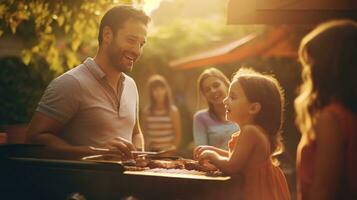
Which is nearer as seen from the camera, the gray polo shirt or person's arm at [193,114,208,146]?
the gray polo shirt

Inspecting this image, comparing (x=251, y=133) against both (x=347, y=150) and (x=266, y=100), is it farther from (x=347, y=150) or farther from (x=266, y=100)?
(x=347, y=150)

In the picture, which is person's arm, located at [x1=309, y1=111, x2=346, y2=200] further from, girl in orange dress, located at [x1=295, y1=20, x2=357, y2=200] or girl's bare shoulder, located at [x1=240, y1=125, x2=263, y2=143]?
girl's bare shoulder, located at [x1=240, y1=125, x2=263, y2=143]

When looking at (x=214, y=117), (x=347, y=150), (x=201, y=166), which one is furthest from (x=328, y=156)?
(x=214, y=117)

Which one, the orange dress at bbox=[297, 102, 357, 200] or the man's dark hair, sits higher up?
the man's dark hair

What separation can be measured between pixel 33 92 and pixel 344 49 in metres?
7.07

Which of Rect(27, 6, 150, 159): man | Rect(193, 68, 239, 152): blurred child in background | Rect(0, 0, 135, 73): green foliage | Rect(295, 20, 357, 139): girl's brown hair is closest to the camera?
Rect(295, 20, 357, 139): girl's brown hair

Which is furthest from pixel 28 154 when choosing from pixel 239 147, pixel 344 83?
pixel 344 83

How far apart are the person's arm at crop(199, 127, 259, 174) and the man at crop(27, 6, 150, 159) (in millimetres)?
816

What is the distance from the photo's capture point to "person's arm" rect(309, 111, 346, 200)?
271cm

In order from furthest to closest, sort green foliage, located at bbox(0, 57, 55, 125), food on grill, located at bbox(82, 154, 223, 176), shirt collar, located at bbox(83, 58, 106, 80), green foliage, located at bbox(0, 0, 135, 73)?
green foliage, located at bbox(0, 57, 55, 125)
green foliage, located at bbox(0, 0, 135, 73)
shirt collar, located at bbox(83, 58, 106, 80)
food on grill, located at bbox(82, 154, 223, 176)

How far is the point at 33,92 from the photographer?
927cm

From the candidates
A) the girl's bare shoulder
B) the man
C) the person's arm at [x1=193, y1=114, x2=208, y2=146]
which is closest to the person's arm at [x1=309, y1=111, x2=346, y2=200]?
the girl's bare shoulder

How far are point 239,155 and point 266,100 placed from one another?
0.47m

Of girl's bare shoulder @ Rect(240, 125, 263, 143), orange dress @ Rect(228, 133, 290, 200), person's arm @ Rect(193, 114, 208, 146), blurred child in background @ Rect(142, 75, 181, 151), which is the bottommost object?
orange dress @ Rect(228, 133, 290, 200)
